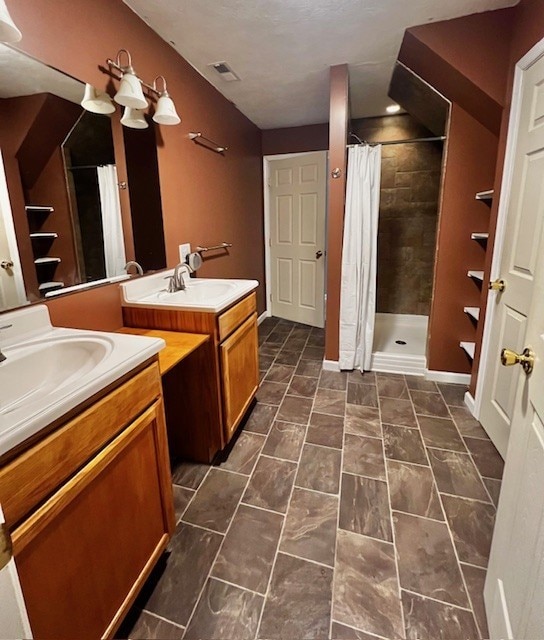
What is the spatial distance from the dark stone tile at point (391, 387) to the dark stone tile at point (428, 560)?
111cm

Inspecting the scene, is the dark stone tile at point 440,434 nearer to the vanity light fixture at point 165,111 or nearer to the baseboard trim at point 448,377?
the baseboard trim at point 448,377

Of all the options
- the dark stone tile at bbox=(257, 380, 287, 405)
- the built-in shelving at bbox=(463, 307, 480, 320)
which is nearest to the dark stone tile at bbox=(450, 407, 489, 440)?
the built-in shelving at bbox=(463, 307, 480, 320)

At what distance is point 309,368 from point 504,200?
5.96ft

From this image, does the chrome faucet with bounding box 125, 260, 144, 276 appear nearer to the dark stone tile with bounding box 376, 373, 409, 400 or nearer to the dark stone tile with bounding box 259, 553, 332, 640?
the dark stone tile with bounding box 259, 553, 332, 640

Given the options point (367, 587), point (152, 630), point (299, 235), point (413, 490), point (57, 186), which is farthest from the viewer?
point (299, 235)

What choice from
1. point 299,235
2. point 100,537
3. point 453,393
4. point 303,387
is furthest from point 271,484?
point 299,235

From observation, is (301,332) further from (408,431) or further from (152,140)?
(152,140)

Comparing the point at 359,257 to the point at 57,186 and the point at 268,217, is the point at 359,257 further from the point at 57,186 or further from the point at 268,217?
the point at 57,186

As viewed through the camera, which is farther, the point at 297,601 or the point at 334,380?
the point at 334,380

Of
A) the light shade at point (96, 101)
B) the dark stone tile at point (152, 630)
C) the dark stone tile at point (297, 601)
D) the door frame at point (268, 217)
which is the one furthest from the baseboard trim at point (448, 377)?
the light shade at point (96, 101)

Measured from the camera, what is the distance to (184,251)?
2.28m

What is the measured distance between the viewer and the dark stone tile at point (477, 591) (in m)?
1.04

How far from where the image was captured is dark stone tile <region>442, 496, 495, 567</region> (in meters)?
1.27

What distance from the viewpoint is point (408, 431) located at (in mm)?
2035
